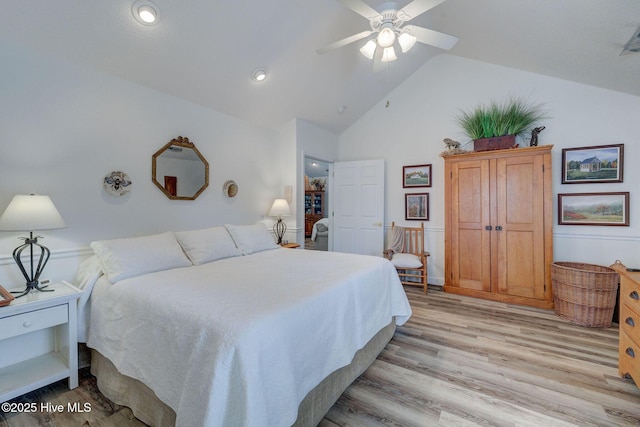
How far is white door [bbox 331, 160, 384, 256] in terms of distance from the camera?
472 centimetres

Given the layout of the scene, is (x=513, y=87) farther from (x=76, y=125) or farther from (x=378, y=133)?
(x=76, y=125)

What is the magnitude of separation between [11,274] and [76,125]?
1243 millimetres

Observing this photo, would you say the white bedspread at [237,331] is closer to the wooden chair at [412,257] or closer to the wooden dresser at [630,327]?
the wooden dresser at [630,327]

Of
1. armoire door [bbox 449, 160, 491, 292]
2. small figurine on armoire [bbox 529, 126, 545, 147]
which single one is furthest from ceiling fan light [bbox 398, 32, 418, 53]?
small figurine on armoire [bbox 529, 126, 545, 147]

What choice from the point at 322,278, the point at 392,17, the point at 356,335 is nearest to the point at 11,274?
the point at 322,278

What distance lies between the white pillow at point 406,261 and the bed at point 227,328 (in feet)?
4.57

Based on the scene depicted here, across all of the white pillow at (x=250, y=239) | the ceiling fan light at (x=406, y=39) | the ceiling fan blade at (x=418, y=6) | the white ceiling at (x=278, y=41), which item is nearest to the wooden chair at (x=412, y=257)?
the white pillow at (x=250, y=239)

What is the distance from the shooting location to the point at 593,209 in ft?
11.1

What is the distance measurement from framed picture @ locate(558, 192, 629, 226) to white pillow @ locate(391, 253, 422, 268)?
5.93ft

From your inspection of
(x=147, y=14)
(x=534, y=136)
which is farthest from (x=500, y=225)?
(x=147, y=14)

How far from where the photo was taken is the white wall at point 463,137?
10.7ft

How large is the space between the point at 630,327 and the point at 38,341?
169 inches

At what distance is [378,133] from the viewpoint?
4.91 metres

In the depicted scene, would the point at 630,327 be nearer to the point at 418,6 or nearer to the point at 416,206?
the point at 418,6
